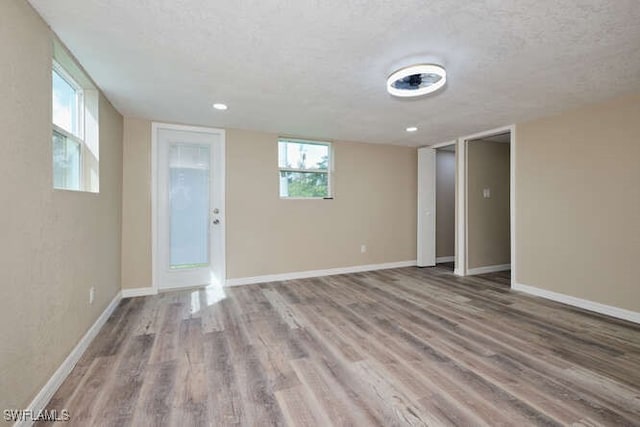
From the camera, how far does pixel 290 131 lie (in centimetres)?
422

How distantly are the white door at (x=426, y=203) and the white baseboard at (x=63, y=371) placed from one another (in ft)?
15.9

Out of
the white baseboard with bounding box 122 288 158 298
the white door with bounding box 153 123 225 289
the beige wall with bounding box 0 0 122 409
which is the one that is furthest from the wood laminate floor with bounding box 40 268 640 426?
the white door with bounding box 153 123 225 289

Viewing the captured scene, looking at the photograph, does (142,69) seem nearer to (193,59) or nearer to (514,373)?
(193,59)

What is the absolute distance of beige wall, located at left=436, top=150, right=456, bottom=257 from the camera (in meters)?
5.79

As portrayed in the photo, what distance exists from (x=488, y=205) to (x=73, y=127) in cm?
561

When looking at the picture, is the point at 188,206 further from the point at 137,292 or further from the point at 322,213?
the point at 322,213

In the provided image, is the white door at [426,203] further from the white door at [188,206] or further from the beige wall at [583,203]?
the white door at [188,206]

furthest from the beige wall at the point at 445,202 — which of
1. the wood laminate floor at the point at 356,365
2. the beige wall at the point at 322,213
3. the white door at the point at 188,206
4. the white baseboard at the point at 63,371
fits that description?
the white baseboard at the point at 63,371

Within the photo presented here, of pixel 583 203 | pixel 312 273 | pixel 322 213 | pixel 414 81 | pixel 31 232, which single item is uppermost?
pixel 414 81

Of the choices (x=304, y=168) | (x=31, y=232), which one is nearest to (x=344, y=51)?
(x=31, y=232)

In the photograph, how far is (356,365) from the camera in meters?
2.05

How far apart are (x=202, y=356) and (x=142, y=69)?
2.34 metres

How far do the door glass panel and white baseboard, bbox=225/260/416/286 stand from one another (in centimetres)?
59

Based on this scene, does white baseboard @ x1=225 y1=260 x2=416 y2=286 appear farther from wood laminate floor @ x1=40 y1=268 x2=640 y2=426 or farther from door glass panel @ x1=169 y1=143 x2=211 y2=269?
wood laminate floor @ x1=40 y1=268 x2=640 y2=426
